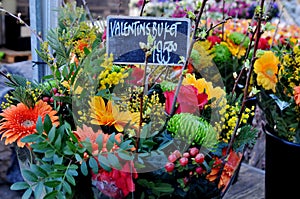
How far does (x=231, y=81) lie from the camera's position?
127 cm

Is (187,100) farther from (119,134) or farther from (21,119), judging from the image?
(21,119)

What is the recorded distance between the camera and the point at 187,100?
0.68 metres

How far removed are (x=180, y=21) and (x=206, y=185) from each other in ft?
1.01

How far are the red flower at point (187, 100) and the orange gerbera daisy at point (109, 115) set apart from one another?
0.25 feet

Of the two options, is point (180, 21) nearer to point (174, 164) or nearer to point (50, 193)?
point (174, 164)

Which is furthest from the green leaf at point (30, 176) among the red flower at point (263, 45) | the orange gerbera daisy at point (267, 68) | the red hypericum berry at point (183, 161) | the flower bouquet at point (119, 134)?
the red flower at point (263, 45)

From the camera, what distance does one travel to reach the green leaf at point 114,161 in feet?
1.81

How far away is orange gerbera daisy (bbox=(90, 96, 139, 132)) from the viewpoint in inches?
24.6

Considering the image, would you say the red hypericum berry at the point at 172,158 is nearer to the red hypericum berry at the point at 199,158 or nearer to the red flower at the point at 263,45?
the red hypericum berry at the point at 199,158

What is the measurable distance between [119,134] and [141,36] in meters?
0.22

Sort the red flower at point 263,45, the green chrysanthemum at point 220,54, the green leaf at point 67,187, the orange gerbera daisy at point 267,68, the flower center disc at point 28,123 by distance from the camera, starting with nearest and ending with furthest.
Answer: the green leaf at point 67,187
the flower center disc at point 28,123
the orange gerbera daisy at point 267,68
the green chrysanthemum at point 220,54
the red flower at point 263,45

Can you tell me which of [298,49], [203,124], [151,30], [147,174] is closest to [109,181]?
[147,174]

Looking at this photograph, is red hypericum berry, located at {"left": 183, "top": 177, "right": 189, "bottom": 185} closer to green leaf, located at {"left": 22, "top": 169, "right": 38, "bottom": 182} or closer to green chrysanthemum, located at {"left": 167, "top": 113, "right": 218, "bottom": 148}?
green chrysanthemum, located at {"left": 167, "top": 113, "right": 218, "bottom": 148}

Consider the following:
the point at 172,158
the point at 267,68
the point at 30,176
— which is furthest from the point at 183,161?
the point at 267,68
